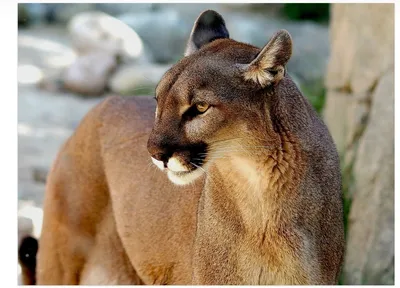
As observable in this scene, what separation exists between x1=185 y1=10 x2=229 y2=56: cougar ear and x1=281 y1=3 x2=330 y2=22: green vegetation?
701cm

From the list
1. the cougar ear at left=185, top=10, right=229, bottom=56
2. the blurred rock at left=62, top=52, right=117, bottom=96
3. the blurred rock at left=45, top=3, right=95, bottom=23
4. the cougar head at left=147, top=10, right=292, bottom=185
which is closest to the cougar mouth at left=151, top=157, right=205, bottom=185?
the cougar head at left=147, top=10, right=292, bottom=185

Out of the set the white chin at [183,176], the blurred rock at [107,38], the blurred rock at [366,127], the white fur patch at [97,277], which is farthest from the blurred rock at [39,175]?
the white chin at [183,176]

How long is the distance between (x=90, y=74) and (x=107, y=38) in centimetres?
122

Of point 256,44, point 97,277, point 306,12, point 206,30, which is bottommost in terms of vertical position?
point 256,44

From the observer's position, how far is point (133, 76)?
1093 centimetres

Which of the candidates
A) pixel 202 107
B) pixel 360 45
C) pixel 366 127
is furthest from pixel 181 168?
pixel 360 45

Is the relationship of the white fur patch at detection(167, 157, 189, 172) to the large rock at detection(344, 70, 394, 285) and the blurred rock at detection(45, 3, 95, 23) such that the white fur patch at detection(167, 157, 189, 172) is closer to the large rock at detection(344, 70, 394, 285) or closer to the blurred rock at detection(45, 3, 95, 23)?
the large rock at detection(344, 70, 394, 285)

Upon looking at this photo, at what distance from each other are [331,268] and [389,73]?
2628 mm

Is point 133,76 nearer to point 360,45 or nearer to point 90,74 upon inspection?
point 90,74

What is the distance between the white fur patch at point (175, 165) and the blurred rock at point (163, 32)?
7.43m

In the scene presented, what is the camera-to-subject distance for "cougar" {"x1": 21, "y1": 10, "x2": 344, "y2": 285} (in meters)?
3.90

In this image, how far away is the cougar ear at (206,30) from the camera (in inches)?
178

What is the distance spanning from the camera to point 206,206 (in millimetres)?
4434
